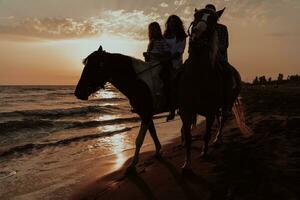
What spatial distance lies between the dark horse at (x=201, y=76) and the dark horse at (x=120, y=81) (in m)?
1.04

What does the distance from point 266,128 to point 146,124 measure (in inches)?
156

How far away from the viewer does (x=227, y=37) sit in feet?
30.5

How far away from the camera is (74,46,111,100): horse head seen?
307 inches

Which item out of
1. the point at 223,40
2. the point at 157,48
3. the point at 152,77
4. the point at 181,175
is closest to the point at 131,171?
the point at 181,175

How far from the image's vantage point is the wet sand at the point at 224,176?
541 cm

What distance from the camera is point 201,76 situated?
22.5ft

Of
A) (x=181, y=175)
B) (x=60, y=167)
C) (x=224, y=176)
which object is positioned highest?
(x=224, y=176)

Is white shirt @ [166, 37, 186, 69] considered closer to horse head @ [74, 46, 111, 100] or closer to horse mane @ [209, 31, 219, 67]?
horse head @ [74, 46, 111, 100]

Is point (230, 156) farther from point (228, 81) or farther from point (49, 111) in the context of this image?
point (49, 111)

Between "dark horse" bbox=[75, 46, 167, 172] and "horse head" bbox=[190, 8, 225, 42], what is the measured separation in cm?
192

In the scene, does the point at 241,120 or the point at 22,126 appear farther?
the point at 22,126

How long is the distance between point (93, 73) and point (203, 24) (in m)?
2.63

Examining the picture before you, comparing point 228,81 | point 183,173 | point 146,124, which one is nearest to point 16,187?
point 146,124

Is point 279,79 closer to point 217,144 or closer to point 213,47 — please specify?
point 217,144
